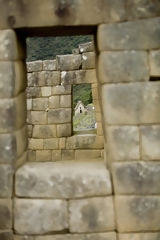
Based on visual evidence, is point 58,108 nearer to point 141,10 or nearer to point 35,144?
point 35,144

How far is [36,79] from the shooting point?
844 centimetres

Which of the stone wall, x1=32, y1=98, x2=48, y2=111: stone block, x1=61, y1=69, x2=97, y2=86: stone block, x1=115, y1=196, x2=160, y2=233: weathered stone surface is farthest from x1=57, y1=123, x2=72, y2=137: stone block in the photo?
x1=115, y1=196, x2=160, y2=233: weathered stone surface

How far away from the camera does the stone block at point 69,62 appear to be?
791 cm

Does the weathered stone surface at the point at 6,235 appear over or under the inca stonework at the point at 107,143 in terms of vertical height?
under

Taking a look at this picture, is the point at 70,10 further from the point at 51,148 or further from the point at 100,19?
the point at 51,148

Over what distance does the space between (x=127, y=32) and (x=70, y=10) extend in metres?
0.66

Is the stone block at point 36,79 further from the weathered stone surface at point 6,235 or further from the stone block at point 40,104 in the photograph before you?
the weathered stone surface at point 6,235

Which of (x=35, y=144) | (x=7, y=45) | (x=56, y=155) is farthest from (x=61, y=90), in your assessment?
(x=7, y=45)

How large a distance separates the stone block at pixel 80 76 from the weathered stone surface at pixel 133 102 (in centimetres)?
501

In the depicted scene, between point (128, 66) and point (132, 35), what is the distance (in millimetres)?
330

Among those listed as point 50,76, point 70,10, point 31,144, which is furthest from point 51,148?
point 70,10

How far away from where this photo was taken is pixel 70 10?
2832mm

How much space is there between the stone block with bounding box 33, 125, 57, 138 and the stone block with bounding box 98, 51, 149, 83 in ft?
18.6

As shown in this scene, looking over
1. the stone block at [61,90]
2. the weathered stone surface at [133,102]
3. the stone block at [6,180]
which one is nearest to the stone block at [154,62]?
the weathered stone surface at [133,102]
